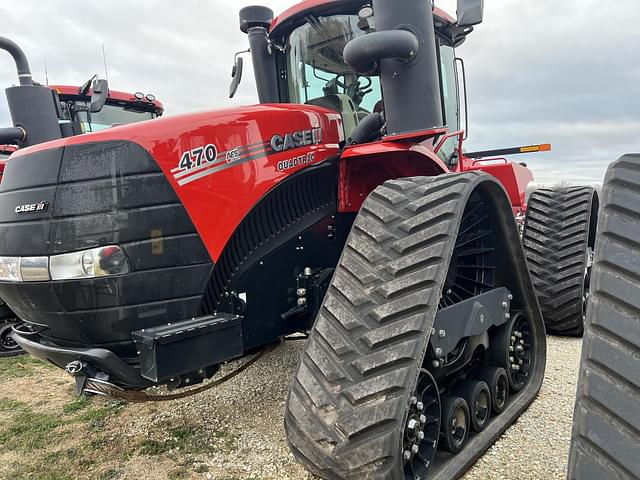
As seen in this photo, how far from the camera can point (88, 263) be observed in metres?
1.90

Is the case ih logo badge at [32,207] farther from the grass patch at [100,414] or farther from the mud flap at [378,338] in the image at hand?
the grass patch at [100,414]

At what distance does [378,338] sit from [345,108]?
1.71 metres

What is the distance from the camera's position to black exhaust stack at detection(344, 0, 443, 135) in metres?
2.36

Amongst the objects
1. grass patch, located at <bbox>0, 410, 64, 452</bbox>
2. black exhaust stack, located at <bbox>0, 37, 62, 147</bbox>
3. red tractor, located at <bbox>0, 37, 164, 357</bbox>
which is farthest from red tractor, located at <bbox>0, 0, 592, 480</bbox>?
red tractor, located at <bbox>0, 37, 164, 357</bbox>

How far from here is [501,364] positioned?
8.55 ft

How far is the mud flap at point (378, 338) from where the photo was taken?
161 cm

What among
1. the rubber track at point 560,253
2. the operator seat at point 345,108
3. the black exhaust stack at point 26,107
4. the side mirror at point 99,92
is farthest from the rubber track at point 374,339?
the black exhaust stack at point 26,107

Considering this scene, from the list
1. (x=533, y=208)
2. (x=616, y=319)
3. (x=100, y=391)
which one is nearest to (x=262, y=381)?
(x=100, y=391)

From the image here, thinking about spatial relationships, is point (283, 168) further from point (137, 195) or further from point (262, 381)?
point (262, 381)

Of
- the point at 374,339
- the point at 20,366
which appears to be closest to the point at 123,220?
the point at 374,339

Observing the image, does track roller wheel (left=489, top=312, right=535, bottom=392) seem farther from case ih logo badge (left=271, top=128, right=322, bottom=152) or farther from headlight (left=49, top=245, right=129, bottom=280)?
headlight (left=49, top=245, right=129, bottom=280)

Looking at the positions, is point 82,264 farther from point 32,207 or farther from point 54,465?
point 54,465

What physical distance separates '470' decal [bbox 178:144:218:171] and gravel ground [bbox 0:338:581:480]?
4.67 feet

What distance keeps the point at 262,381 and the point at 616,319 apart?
2535mm
